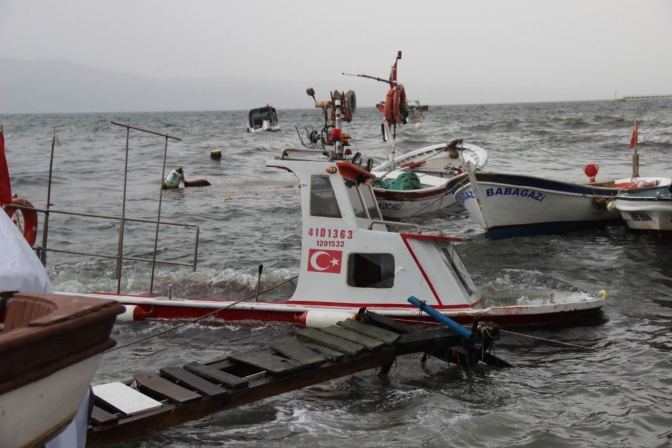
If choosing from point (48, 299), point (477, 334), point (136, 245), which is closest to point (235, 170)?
point (136, 245)

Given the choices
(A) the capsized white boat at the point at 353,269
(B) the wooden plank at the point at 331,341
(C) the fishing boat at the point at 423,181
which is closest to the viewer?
(B) the wooden plank at the point at 331,341

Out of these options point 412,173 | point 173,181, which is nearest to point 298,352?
point 412,173

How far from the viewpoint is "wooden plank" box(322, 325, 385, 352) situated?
8180 millimetres

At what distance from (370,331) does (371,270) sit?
1.57 meters

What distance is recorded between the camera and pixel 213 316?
10.7 meters

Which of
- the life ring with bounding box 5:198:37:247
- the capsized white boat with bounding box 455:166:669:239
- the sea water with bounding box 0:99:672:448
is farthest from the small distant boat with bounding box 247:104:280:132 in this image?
the life ring with bounding box 5:198:37:247

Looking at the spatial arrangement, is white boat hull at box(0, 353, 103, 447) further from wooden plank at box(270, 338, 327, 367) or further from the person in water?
the person in water

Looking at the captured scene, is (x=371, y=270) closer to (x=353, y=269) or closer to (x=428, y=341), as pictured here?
(x=353, y=269)

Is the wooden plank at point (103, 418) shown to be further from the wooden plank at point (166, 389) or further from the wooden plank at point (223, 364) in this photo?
the wooden plank at point (223, 364)

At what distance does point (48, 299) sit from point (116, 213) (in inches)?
792

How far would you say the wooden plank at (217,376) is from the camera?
7.19 m

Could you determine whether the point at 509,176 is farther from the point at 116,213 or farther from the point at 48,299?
the point at 48,299

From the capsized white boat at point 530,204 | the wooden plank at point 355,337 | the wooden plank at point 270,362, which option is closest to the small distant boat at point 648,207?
the capsized white boat at point 530,204

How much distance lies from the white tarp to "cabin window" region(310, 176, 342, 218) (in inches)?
236
